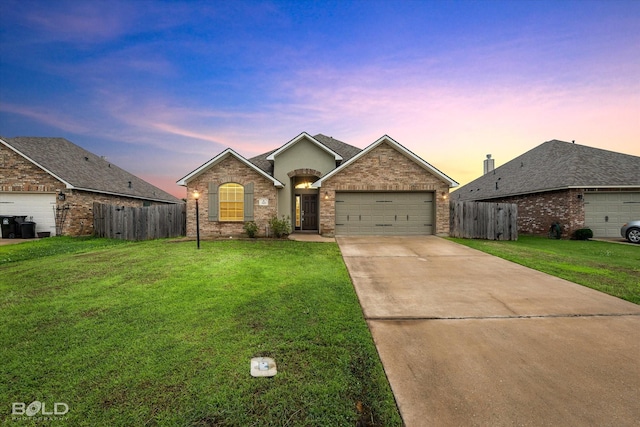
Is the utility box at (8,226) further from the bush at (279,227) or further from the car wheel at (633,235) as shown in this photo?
the car wheel at (633,235)

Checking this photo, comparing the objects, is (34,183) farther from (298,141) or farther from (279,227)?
(298,141)

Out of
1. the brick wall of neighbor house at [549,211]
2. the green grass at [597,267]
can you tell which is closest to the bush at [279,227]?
the green grass at [597,267]

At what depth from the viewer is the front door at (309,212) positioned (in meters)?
15.8

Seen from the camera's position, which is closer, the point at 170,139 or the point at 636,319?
the point at 636,319

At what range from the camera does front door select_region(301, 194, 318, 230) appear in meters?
15.8

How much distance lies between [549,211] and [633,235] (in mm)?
3458

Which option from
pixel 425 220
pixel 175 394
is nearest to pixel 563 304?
pixel 175 394

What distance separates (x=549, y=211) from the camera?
15344 millimetres

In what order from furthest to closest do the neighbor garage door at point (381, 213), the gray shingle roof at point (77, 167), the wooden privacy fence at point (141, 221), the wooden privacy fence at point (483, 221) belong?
the gray shingle roof at point (77, 167) → the wooden privacy fence at point (141, 221) → the neighbor garage door at point (381, 213) → the wooden privacy fence at point (483, 221)

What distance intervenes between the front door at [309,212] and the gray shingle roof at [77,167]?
13.1 m

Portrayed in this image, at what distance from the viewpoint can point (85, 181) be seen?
51.5 feet

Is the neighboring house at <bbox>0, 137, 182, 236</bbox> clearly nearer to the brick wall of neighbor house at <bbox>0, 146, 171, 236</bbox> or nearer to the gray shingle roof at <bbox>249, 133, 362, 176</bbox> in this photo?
the brick wall of neighbor house at <bbox>0, 146, 171, 236</bbox>

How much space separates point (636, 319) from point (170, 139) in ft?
89.9

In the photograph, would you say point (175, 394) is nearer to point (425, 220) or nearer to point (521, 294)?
point (521, 294)
